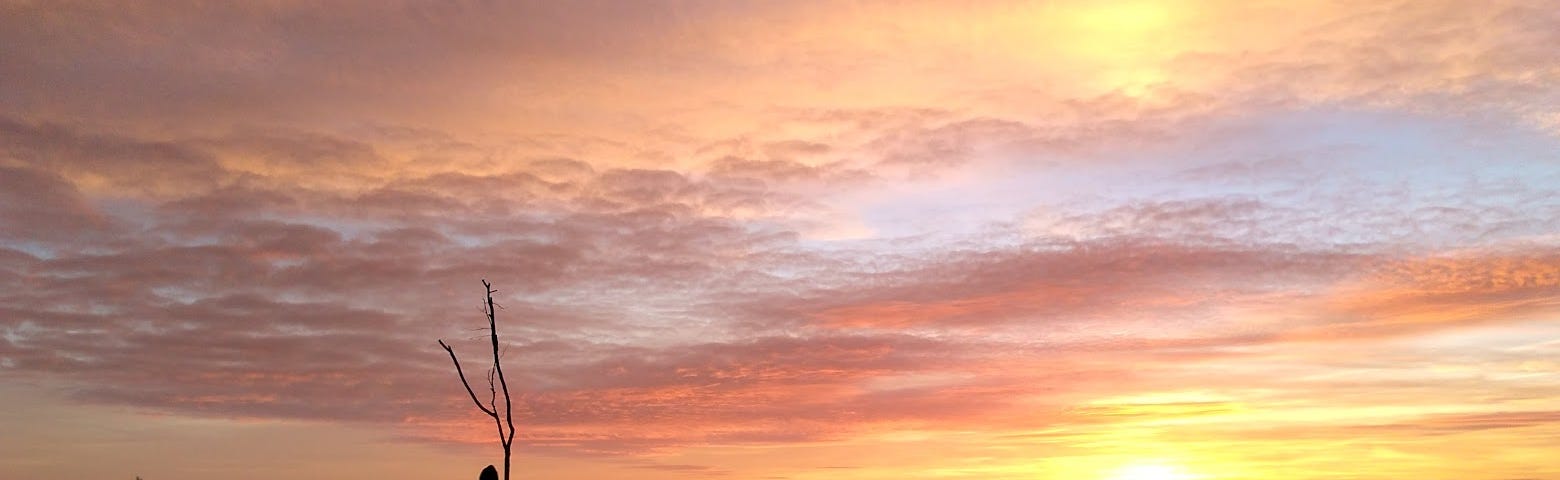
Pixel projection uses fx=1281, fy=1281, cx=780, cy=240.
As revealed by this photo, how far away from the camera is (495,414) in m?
16.4

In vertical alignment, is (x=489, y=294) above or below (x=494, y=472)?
above

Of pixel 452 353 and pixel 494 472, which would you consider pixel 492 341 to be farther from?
pixel 494 472

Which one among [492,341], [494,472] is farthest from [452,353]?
[494,472]

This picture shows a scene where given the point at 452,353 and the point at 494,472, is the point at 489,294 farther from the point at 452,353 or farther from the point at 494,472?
the point at 494,472

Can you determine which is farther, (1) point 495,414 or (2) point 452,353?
(1) point 495,414

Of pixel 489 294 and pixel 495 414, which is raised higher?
pixel 489 294

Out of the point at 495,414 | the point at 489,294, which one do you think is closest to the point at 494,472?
the point at 495,414

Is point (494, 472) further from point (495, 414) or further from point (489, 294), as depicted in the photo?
point (489, 294)

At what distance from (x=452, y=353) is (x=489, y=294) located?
0.92 meters

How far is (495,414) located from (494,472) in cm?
88

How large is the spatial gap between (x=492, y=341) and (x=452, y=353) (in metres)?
0.50

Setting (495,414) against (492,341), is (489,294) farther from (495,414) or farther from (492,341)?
(495,414)

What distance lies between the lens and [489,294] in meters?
15.8

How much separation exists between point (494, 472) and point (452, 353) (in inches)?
64.3
